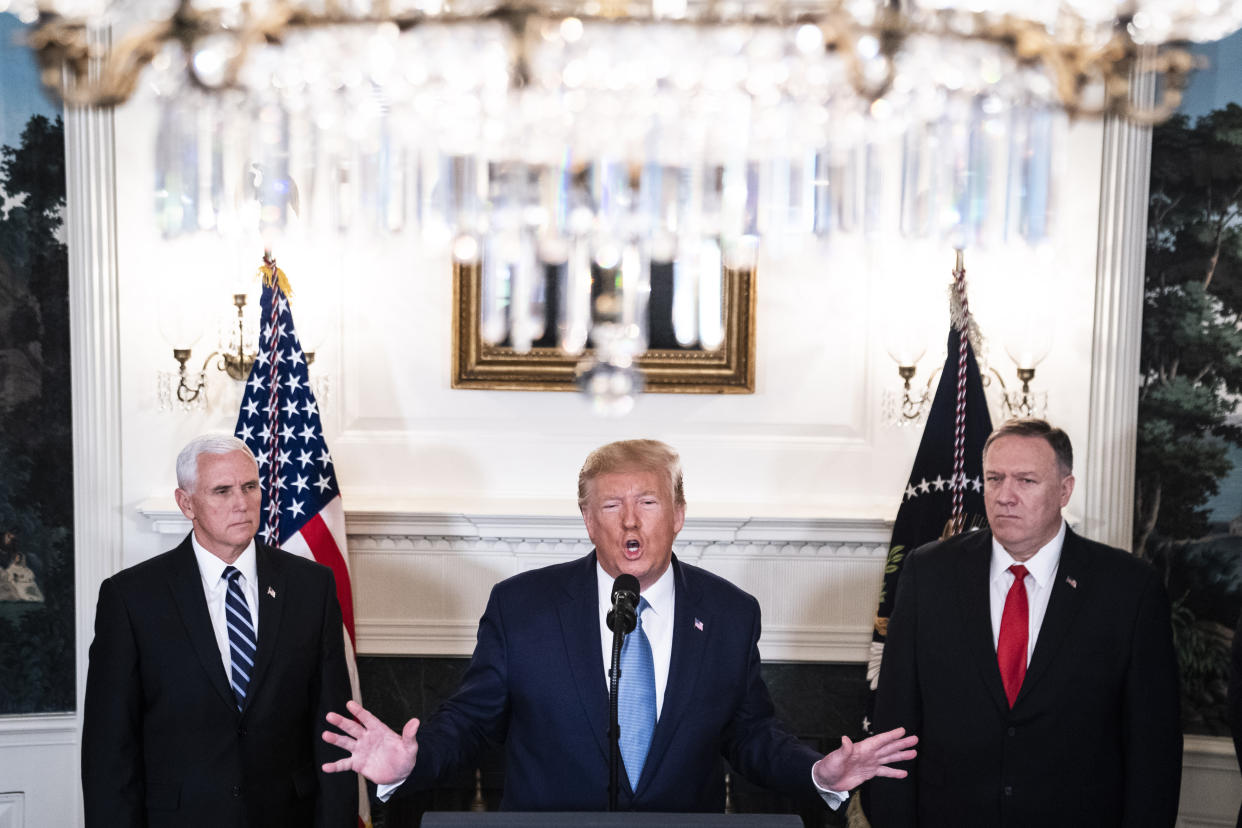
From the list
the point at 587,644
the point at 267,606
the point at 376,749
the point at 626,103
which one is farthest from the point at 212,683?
the point at 626,103

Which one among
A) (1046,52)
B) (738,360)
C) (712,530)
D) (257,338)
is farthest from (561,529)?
(1046,52)

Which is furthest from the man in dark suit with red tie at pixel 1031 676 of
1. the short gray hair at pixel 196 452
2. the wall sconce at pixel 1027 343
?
the short gray hair at pixel 196 452

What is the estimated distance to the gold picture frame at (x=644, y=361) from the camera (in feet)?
15.0

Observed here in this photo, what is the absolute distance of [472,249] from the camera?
2.26 m

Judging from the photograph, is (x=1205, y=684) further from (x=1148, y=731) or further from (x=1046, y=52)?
(x=1046, y=52)

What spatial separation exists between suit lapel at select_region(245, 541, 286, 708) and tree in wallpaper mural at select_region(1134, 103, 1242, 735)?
2.98 m

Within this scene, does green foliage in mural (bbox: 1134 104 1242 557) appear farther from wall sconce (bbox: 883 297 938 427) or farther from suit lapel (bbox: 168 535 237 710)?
suit lapel (bbox: 168 535 237 710)

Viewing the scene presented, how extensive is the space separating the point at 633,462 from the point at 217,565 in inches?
46.8

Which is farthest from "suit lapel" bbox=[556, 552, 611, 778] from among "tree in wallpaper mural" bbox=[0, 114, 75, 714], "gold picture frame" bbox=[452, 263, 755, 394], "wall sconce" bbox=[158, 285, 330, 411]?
"tree in wallpaper mural" bbox=[0, 114, 75, 714]

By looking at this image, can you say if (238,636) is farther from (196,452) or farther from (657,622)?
(657,622)

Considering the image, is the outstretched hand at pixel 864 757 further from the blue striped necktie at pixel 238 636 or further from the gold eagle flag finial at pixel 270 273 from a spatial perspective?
the gold eagle flag finial at pixel 270 273

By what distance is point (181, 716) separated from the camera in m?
3.10

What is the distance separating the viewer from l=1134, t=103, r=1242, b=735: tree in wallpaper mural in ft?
14.1

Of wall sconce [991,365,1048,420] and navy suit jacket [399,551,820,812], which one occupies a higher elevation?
wall sconce [991,365,1048,420]
